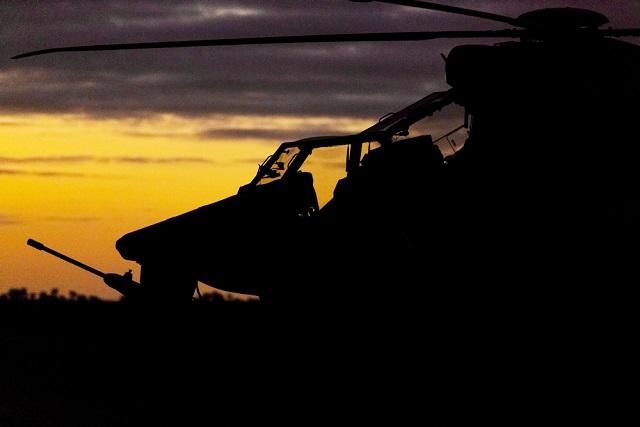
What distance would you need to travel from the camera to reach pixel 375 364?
12.8 m

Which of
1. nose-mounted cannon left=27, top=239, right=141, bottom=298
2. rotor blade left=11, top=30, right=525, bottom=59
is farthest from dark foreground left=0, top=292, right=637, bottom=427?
→ rotor blade left=11, top=30, right=525, bottom=59

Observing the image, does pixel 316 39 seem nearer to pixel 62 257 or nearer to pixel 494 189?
pixel 494 189

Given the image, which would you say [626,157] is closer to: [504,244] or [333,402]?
[504,244]

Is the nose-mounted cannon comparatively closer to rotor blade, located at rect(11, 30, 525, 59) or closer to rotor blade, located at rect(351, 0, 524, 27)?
rotor blade, located at rect(11, 30, 525, 59)

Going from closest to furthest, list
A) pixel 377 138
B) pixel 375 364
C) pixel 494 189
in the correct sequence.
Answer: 1. pixel 494 189
2. pixel 375 364
3. pixel 377 138

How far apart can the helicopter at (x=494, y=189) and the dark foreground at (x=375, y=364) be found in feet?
0.79

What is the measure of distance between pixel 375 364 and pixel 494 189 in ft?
6.47

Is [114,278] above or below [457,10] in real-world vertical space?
below

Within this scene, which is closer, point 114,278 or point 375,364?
point 375,364

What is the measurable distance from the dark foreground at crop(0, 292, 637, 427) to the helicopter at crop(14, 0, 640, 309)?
240mm

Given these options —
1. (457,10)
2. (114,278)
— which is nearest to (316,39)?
(457,10)

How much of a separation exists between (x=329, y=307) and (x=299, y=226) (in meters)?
1.17

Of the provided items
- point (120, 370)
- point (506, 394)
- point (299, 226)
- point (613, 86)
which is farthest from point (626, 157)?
point (120, 370)

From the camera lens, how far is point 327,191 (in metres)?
14.3
